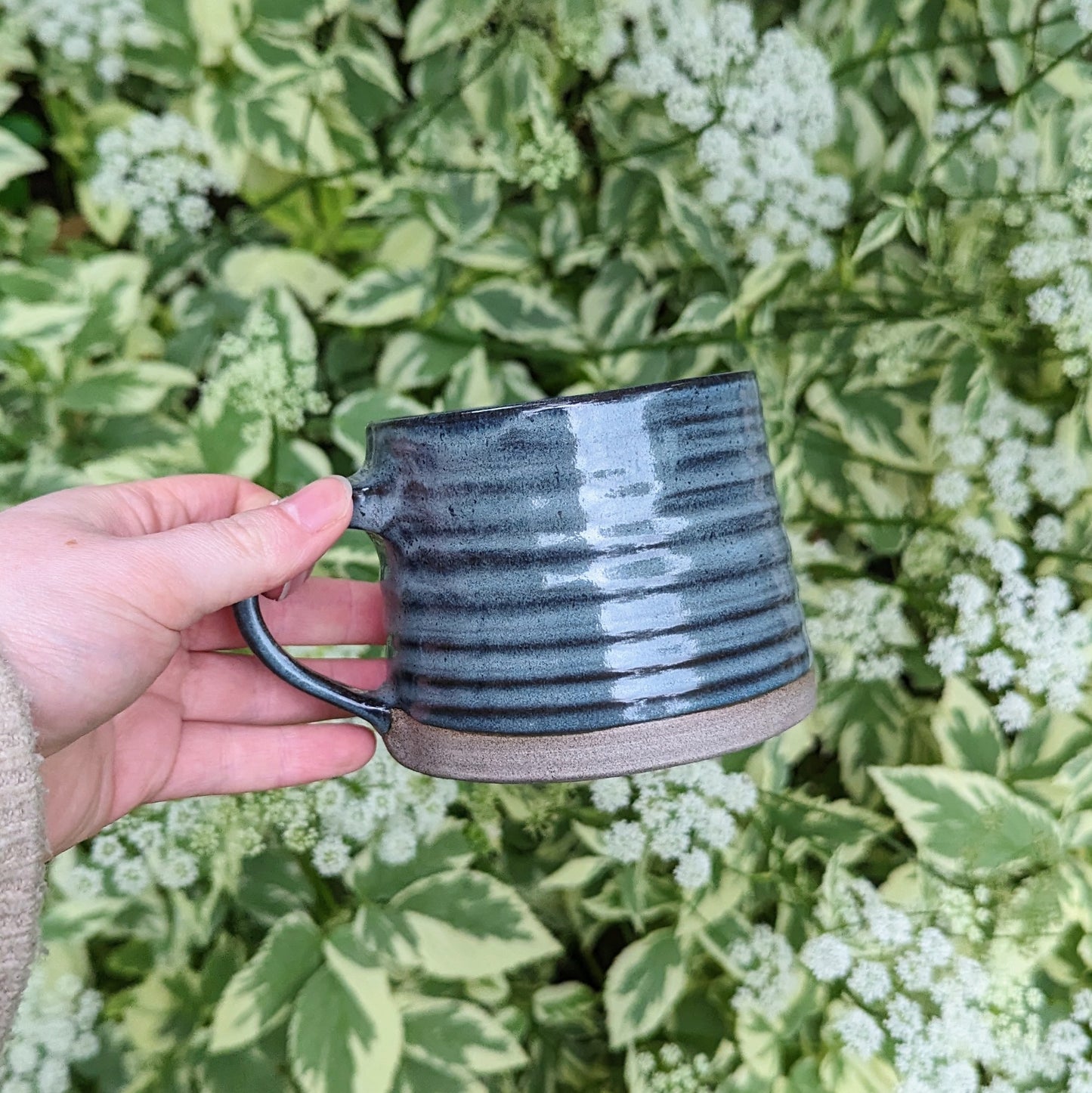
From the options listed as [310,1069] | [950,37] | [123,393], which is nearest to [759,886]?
[310,1069]

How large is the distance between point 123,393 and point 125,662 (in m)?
0.44

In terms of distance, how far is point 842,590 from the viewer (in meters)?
1.00

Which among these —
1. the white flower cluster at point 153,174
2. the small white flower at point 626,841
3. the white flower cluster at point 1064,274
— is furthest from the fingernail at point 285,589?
the white flower cluster at point 1064,274

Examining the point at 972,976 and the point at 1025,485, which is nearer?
the point at 972,976

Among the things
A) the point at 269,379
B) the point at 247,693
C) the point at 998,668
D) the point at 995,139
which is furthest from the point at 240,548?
the point at 995,139

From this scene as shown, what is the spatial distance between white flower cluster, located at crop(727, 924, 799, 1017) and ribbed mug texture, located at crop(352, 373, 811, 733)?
40 centimetres

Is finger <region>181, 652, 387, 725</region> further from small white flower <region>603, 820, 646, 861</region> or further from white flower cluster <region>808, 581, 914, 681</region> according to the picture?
white flower cluster <region>808, 581, 914, 681</region>

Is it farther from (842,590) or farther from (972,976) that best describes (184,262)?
(972,976)

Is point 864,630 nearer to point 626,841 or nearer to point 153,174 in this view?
point 626,841

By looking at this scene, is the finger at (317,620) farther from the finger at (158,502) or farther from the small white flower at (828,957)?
the small white flower at (828,957)

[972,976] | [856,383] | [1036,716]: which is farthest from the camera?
[856,383]

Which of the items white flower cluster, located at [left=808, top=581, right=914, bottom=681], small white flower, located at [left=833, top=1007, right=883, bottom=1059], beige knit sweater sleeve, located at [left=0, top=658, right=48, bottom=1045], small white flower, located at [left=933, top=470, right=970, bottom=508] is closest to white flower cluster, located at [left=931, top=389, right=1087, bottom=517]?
small white flower, located at [left=933, top=470, right=970, bottom=508]

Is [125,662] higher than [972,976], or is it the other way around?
[125,662]

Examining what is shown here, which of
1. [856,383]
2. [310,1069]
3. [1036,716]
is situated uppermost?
[856,383]
